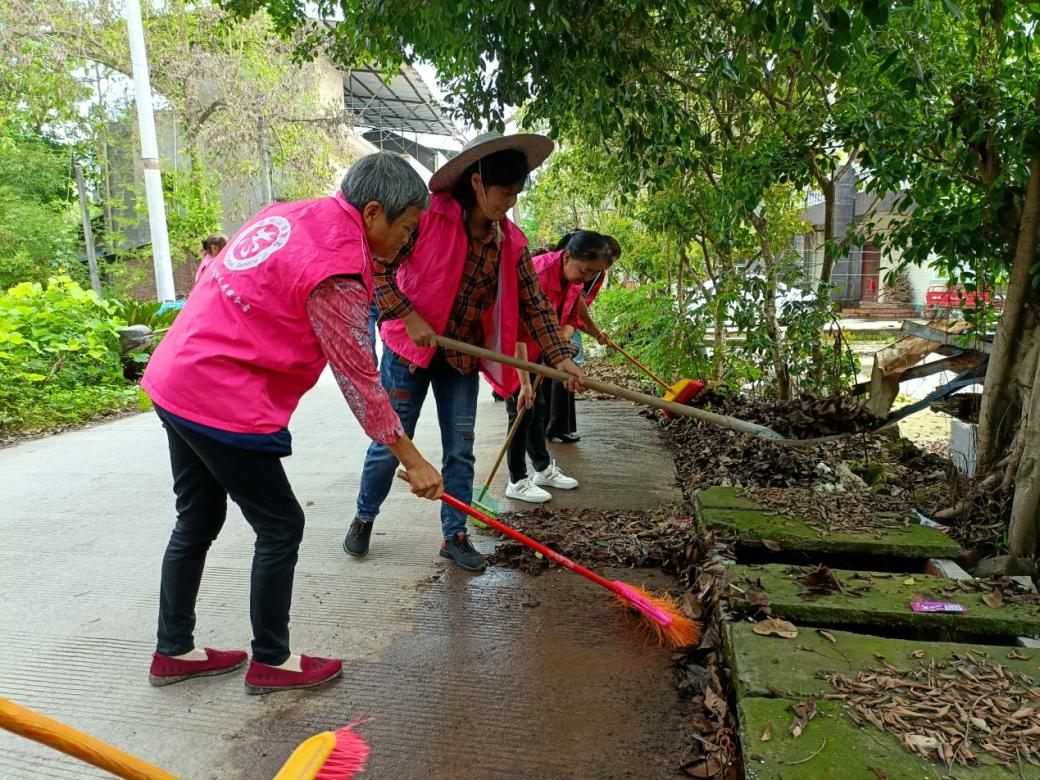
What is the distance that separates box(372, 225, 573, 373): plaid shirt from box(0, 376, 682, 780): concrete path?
1.09 m

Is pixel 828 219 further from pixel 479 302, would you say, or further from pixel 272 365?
pixel 272 365

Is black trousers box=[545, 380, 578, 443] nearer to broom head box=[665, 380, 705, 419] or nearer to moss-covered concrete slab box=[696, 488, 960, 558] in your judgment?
broom head box=[665, 380, 705, 419]

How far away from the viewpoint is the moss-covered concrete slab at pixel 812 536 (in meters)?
2.87

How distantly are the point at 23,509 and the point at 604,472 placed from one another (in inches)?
146

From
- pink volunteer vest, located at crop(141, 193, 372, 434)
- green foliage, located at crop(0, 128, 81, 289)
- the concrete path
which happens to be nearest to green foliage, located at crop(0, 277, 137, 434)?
the concrete path

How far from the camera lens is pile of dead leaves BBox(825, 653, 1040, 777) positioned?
5.38ft

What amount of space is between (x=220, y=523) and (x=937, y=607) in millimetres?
2444

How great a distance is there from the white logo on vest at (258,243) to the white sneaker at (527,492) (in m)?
2.57

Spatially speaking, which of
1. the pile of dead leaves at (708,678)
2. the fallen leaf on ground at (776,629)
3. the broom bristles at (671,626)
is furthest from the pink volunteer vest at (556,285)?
the fallen leaf on ground at (776,629)

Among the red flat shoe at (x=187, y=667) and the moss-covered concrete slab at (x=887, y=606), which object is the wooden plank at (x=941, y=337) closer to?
the moss-covered concrete slab at (x=887, y=606)

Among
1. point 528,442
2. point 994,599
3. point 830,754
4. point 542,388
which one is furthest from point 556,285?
point 830,754

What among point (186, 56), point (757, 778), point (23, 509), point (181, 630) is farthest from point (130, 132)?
point (757, 778)

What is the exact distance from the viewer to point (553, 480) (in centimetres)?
464

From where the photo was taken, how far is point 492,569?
3291 millimetres
